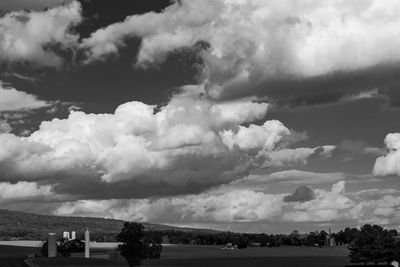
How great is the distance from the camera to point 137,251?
182 meters

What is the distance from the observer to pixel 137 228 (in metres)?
183

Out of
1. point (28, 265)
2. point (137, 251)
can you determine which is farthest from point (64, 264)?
point (137, 251)

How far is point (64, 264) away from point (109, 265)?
12.8 metres

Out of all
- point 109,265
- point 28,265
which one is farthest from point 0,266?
point 109,265

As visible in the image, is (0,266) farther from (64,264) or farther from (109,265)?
(109,265)

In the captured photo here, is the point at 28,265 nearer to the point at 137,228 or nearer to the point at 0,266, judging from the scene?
the point at 0,266

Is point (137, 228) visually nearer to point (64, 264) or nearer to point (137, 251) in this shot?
point (137, 251)

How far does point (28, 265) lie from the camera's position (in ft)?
614

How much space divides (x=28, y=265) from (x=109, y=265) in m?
22.9

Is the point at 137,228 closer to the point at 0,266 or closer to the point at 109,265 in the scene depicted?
the point at 109,265

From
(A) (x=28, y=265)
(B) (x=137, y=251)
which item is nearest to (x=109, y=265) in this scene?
(B) (x=137, y=251)

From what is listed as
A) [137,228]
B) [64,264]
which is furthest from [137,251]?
[64,264]

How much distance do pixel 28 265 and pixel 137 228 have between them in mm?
33241

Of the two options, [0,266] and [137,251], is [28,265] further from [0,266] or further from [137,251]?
[137,251]
